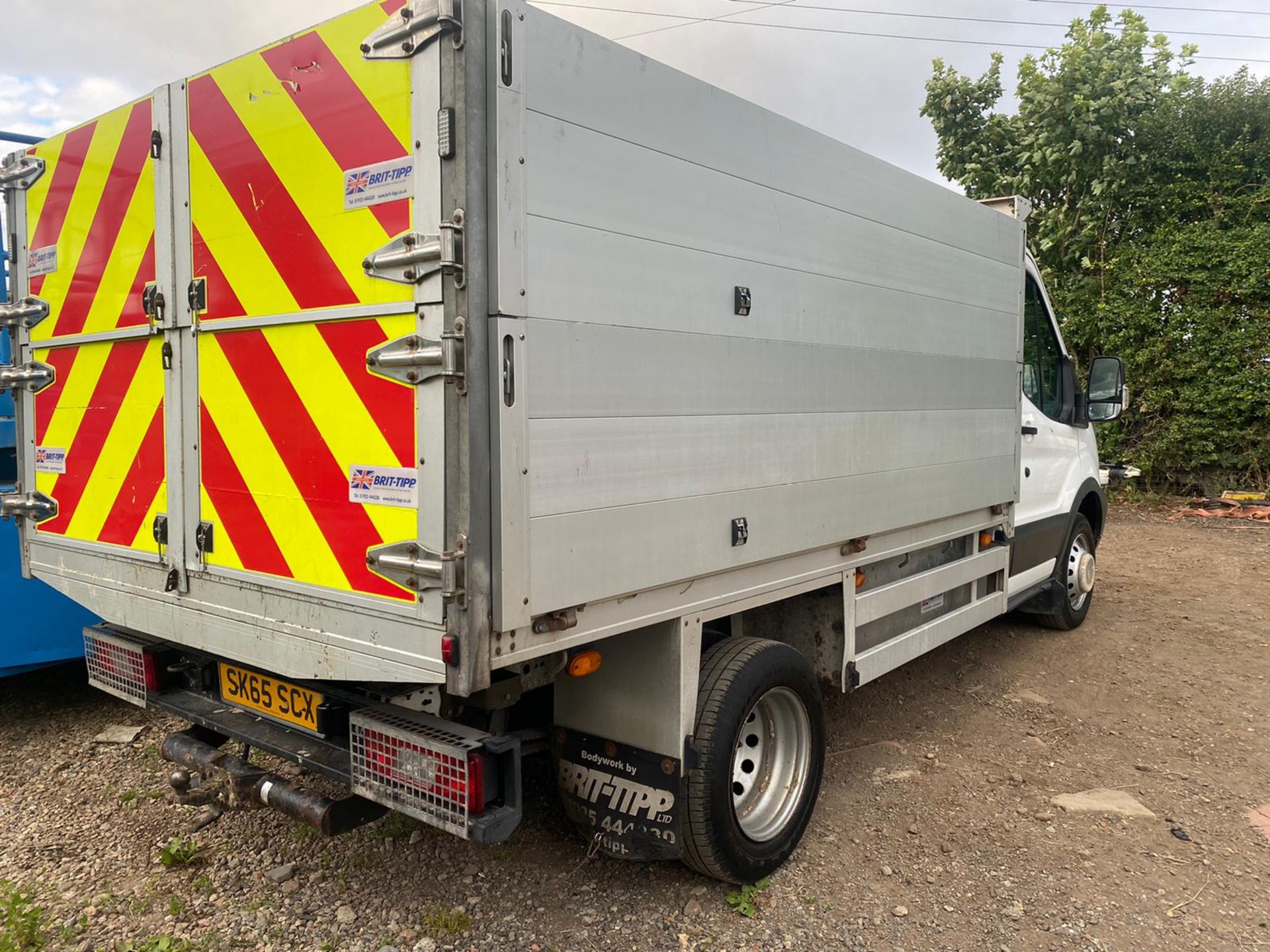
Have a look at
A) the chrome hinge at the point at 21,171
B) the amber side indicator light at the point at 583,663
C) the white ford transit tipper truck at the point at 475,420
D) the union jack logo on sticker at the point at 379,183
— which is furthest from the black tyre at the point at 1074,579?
the chrome hinge at the point at 21,171

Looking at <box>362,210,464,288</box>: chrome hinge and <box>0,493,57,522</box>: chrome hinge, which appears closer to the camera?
<box>362,210,464,288</box>: chrome hinge

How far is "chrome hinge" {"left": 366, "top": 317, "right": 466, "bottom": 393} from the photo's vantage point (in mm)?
2104

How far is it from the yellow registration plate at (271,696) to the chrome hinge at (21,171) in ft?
6.50

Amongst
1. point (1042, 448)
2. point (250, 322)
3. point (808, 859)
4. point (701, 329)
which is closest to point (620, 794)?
point (808, 859)

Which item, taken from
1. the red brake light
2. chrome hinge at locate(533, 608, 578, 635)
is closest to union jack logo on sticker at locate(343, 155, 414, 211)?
chrome hinge at locate(533, 608, 578, 635)

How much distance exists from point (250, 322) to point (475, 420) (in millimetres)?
961

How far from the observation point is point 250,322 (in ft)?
8.61

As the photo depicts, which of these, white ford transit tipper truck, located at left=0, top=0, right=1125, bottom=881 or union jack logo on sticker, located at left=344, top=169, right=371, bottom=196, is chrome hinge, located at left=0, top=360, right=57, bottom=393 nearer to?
white ford transit tipper truck, located at left=0, top=0, right=1125, bottom=881

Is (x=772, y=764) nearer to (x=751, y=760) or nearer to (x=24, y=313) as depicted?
(x=751, y=760)

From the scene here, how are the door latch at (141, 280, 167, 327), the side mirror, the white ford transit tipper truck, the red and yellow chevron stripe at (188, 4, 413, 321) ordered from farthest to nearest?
the side mirror, the door latch at (141, 280, 167, 327), the red and yellow chevron stripe at (188, 4, 413, 321), the white ford transit tipper truck

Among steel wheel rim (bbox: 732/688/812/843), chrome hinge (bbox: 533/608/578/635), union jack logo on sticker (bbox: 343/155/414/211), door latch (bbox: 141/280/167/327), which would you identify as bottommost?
steel wheel rim (bbox: 732/688/812/843)

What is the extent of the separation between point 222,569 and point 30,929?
120cm

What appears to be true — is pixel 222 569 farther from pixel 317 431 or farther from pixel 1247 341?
pixel 1247 341

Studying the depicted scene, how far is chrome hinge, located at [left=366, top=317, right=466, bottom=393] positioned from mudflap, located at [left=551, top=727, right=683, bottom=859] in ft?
4.31
